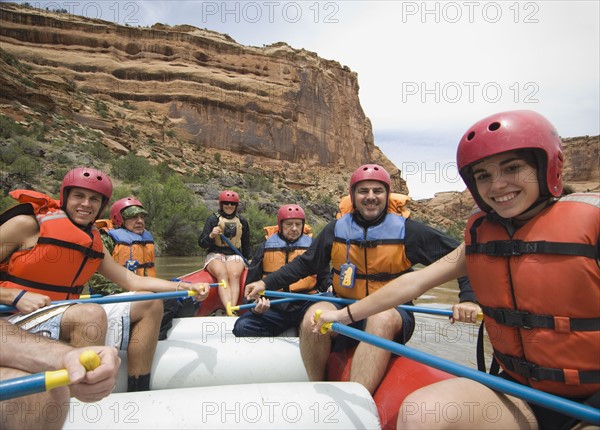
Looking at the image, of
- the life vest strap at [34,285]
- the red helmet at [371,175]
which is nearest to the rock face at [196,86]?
the life vest strap at [34,285]

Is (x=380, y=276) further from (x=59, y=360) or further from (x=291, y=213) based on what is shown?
(x=291, y=213)

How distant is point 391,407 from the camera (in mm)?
1984

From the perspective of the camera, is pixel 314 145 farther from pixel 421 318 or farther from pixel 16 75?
pixel 421 318

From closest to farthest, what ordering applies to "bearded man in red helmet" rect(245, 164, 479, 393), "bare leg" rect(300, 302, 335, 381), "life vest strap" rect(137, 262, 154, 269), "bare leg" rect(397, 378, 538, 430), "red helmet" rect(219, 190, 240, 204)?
"bare leg" rect(397, 378, 538, 430), "bearded man in red helmet" rect(245, 164, 479, 393), "bare leg" rect(300, 302, 335, 381), "life vest strap" rect(137, 262, 154, 269), "red helmet" rect(219, 190, 240, 204)

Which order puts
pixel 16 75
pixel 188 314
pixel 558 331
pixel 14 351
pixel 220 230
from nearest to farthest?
pixel 558 331 → pixel 14 351 → pixel 188 314 → pixel 220 230 → pixel 16 75

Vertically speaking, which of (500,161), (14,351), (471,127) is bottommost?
(14,351)

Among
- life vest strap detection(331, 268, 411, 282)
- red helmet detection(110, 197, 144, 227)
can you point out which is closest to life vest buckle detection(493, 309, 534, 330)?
life vest strap detection(331, 268, 411, 282)

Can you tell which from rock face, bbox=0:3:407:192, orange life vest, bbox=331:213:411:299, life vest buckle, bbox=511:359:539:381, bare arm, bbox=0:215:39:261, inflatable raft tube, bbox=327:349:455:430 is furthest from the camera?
rock face, bbox=0:3:407:192

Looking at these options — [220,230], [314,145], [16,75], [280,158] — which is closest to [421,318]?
[220,230]

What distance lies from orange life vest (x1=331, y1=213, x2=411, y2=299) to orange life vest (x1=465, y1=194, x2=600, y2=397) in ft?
3.43

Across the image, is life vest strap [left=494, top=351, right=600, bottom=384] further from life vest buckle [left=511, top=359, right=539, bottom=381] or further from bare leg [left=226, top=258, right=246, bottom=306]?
bare leg [left=226, top=258, right=246, bottom=306]

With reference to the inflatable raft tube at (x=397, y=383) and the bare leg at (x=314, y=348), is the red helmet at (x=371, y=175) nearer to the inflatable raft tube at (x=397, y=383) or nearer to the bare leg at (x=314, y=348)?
the bare leg at (x=314, y=348)

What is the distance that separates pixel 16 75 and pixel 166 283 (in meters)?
27.2

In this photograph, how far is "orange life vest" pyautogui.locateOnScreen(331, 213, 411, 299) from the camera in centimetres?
270
